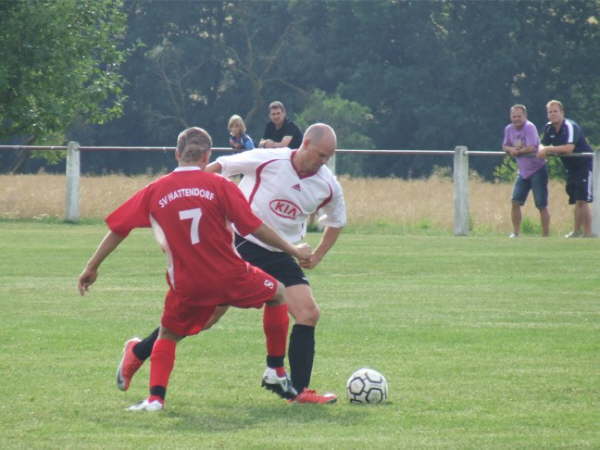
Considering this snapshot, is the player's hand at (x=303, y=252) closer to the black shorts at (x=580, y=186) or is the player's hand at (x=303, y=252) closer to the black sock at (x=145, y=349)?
the black sock at (x=145, y=349)

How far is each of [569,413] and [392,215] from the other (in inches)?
707

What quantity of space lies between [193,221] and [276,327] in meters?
1.06

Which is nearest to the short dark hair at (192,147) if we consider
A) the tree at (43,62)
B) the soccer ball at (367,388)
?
the soccer ball at (367,388)

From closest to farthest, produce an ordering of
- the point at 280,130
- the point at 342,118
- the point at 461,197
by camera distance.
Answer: the point at 280,130
the point at 461,197
the point at 342,118

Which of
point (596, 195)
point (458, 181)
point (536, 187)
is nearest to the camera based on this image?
point (536, 187)

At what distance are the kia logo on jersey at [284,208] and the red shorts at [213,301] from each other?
72cm

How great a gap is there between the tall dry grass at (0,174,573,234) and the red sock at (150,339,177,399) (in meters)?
16.4

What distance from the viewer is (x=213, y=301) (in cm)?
678

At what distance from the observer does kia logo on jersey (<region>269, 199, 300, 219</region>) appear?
7613 millimetres

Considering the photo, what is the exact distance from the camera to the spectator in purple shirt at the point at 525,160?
19688 mm

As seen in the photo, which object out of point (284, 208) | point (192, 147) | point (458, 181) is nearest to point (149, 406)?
point (192, 147)

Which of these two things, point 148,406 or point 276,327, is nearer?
point 148,406

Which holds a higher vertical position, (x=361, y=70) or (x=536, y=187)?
(x=361, y=70)

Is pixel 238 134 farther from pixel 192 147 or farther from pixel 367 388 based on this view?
pixel 192 147
